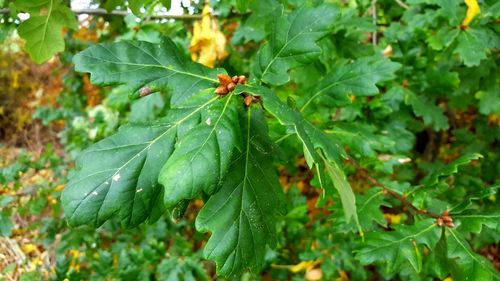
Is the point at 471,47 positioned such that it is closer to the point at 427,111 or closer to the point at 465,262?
the point at 427,111

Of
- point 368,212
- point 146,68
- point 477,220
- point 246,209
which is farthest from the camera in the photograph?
point 368,212

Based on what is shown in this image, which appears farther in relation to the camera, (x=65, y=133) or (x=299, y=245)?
(x=65, y=133)

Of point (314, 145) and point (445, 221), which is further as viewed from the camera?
point (445, 221)

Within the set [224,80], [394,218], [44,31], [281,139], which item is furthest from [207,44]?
[394,218]

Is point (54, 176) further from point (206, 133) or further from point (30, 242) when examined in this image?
point (206, 133)

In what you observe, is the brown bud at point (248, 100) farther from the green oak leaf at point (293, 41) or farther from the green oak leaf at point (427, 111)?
the green oak leaf at point (427, 111)

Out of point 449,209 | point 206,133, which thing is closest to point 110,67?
point 206,133
